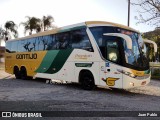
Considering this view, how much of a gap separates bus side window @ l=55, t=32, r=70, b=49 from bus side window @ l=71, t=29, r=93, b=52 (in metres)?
0.52

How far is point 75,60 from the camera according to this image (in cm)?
1392

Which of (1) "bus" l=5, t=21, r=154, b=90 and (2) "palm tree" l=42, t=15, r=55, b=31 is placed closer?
(1) "bus" l=5, t=21, r=154, b=90

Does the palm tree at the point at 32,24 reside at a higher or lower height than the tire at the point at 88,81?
higher

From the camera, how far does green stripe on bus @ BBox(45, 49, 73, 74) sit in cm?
1459

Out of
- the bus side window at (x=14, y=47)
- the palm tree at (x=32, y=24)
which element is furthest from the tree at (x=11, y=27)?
the bus side window at (x=14, y=47)

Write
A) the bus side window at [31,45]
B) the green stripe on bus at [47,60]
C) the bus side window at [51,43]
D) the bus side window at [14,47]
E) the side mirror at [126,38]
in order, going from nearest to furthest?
1. the side mirror at [126,38]
2. the green stripe on bus at [47,60]
3. the bus side window at [51,43]
4. the bus side window at [31,45]
5. the bus side window at [14,47]

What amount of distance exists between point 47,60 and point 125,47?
6.40 m

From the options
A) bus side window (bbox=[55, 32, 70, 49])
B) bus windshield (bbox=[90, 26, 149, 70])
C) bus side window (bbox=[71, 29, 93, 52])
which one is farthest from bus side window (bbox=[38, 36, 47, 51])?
bus windshield (bbox=[90, 26, 149, 70])

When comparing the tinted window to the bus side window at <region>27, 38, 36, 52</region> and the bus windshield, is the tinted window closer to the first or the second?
the bus windshield

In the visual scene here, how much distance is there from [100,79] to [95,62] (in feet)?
2.87

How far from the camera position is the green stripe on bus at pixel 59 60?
1459cm

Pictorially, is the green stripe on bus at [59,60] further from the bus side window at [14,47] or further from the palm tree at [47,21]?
the palm tree at [47,21]

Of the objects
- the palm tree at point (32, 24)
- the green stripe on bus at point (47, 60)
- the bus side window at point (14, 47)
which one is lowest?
the green stripe on bus at point (47, 60)

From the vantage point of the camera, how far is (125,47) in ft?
37.8
